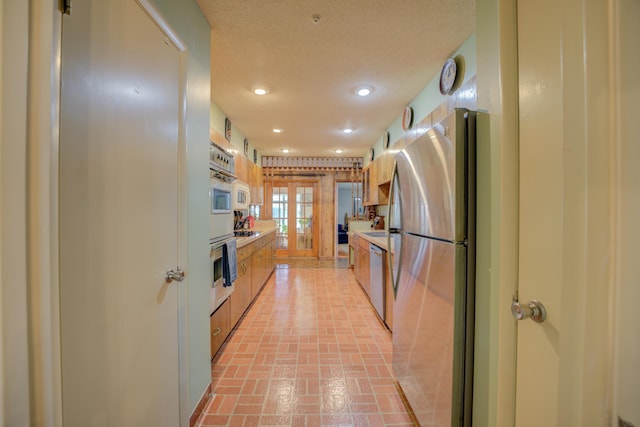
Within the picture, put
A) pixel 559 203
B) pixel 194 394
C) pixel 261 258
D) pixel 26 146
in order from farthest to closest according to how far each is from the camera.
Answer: pixel 261 258 → pixel 194 394 → pixel 559 203 → pixel 26 146

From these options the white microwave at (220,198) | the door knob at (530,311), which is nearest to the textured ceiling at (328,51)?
the white microwave at (220,198)

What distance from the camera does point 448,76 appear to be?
2062 millimetres

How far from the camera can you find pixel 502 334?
879 millimetres

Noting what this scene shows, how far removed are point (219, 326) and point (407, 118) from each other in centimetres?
300

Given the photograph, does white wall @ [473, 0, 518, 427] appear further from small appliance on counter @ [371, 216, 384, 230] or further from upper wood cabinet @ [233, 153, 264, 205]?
small appliance on counter @ [371, 216, 384, 230]

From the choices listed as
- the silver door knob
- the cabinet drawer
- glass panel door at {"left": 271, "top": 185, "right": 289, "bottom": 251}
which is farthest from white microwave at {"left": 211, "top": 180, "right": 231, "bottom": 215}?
glass panel door at {"left": 271, "top": 185, "right": 289, "bottom": 251}

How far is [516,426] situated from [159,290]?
1474mm

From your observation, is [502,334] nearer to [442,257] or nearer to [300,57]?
[442,257]

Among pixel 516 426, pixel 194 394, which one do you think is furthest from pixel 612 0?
pixel 194 394

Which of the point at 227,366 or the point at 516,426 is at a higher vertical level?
the point at 516,426

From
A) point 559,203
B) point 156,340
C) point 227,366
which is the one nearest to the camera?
point 559,203

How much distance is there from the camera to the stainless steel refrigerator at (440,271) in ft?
3.61

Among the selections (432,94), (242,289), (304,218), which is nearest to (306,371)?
(242,289)

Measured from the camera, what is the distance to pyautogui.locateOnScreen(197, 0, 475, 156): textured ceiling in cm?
161
